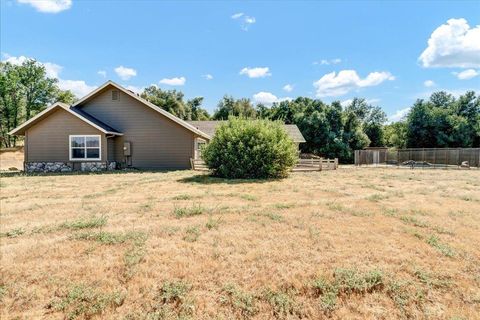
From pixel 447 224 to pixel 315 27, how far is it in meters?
14.0

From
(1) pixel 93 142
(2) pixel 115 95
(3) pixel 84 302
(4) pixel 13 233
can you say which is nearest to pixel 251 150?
(4) pixel 13 233

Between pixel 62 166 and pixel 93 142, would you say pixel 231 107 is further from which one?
pixel 62 166

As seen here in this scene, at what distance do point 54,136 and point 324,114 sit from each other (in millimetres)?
27300

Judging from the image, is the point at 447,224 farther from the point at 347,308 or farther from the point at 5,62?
the point at 5,62

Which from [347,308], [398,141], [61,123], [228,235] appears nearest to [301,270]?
[347,308]

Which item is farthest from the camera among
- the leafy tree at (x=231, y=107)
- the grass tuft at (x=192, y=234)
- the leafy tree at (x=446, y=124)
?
the leafy tree at (x=231, y=107)

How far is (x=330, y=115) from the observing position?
33.7 metres

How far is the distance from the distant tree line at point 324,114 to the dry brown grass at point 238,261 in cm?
2211

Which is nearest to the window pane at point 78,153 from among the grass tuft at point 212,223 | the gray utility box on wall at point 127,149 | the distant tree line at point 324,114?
the gray utility box on wall at point 127,149

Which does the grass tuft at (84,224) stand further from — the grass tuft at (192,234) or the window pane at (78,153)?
the window pane at (78,153)

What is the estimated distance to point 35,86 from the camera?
133 feet

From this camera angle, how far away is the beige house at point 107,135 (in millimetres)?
17391

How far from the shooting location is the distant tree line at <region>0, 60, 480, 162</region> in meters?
33.2

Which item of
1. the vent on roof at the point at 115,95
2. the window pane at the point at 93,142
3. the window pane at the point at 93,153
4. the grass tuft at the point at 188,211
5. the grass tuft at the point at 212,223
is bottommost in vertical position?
the grass tuft at the point at 212,223
